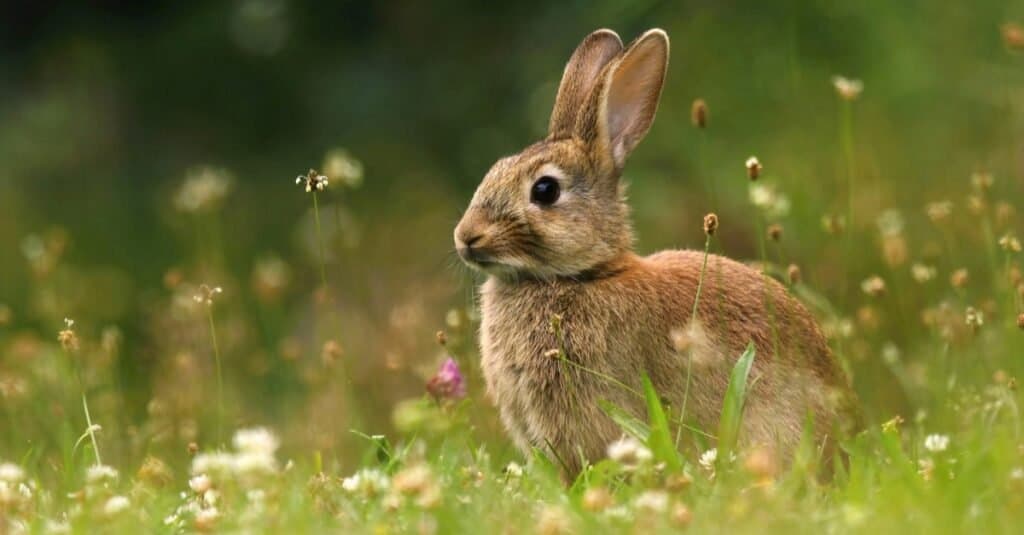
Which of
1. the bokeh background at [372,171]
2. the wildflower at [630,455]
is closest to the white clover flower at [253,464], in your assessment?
the wildflower at [630,455]

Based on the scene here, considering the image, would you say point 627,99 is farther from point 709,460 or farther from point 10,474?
point 10,474

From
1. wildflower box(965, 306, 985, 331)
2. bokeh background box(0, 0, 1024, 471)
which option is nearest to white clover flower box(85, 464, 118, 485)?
bokeh background box(0, 0, 1024, 471)

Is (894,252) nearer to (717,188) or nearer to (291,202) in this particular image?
(717,188)

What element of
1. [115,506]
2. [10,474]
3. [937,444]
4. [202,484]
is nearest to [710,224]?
[937,444]

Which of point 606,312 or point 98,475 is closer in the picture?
point 98,475

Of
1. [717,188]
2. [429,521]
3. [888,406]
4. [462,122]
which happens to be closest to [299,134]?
[462,122]

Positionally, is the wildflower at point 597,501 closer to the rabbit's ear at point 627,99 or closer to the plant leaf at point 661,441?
the plant leaf at point 661,441

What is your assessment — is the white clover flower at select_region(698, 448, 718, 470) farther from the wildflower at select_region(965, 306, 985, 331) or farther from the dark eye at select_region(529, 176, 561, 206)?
the dark eye at select_region(529, 176, 561, 206)
